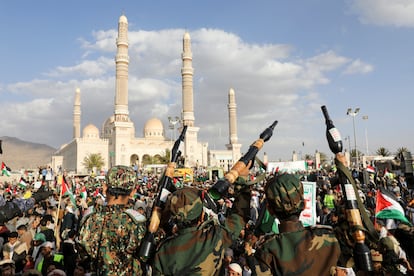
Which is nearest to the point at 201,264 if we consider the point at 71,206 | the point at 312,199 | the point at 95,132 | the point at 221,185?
the point at 221,185

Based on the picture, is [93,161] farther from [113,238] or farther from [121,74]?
[113,238]

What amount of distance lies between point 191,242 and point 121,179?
0.86m

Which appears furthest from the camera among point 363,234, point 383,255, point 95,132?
point 95,132

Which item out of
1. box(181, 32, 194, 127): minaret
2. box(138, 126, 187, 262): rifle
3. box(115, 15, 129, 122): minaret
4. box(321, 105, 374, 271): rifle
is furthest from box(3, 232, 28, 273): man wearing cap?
box(181, 32, 194, 127): minaret

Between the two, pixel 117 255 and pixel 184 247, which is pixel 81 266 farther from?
pixel 184 247

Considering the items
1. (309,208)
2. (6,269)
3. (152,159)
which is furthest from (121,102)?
(6,269)

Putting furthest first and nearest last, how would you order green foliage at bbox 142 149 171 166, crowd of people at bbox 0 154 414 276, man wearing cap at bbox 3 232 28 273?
green foliage at bbox 142 149 171 166 → man wearing cap at bbox 3 232 28 273 → crowd of people at bbox 0 154 414 276

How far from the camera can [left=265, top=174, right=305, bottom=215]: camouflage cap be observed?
6.19ft

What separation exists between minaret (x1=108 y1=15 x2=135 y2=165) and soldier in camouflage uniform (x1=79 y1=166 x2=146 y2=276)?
180 feet

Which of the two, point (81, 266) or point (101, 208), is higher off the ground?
point (101, 208)

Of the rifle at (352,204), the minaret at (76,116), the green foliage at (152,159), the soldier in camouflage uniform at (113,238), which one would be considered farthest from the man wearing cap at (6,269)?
the minaret at (76,116)

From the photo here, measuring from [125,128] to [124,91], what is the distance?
276 inches

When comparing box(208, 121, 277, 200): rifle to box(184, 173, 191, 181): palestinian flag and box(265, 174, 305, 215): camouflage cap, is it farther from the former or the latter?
box(184, 173, 191, 181): palestinian flag

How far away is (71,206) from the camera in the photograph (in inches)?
333
